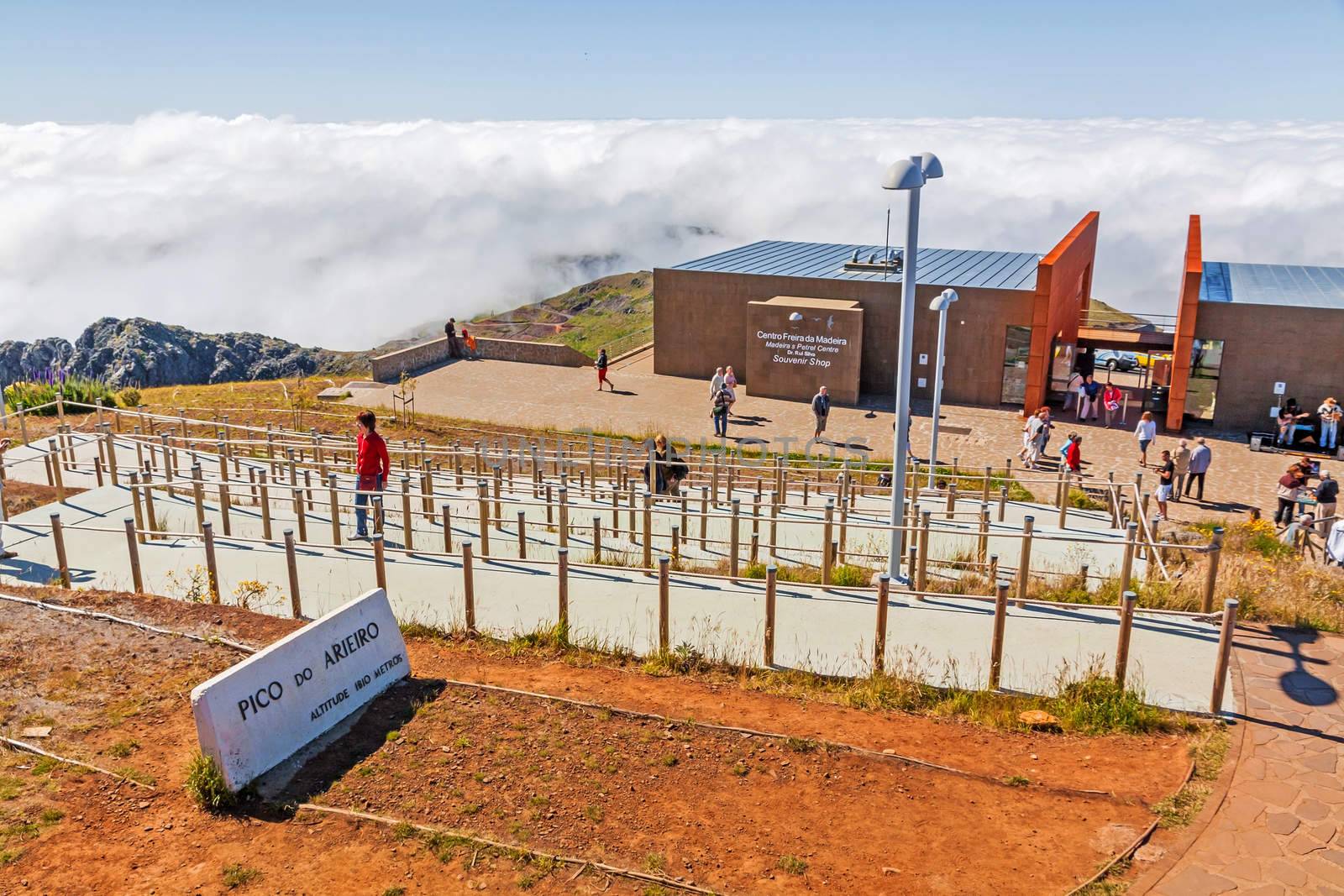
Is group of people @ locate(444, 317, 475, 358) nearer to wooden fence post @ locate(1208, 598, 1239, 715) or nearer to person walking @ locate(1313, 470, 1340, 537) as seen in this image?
person walking @ locate(1313, 470, 1340, 537)

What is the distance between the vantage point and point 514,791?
595 centimetres

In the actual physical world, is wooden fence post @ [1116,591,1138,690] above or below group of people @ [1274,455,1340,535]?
above

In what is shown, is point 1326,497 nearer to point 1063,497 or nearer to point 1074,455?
point 1074,455

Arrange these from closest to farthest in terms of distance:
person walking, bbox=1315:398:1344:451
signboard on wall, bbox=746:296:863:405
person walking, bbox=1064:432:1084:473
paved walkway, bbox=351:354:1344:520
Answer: person walking, bbox=1064:432:1084:473 → paved walkway, bbox=351:354:1344:520 → person walking, bbox=1315:398:1344:451 → signboard on wall, bbox=746:296:863:405

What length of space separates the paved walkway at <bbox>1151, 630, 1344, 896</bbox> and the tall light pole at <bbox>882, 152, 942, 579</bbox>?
3.06 meters

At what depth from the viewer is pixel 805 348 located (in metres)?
26.9

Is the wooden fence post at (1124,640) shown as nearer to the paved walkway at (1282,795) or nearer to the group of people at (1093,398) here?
the paved walkway at (1282,795)

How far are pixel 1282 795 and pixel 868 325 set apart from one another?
22.2 metres

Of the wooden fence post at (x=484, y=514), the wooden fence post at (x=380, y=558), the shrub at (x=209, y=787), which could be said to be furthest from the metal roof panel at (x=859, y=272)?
the shrub at (x=209, y=787)

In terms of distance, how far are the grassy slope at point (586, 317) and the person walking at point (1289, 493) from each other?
6213 cm

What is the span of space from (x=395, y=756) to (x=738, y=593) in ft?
12.6

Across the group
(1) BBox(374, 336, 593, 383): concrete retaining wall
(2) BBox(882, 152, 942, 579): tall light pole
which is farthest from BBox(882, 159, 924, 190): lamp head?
(1) BBox(374, 336, 593, 383): concrete retaining wall

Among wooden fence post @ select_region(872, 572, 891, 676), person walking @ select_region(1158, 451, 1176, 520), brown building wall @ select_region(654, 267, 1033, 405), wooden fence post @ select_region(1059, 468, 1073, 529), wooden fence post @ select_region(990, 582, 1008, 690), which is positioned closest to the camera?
wooden fence post @ select_region(990, 582, 1008, 690)

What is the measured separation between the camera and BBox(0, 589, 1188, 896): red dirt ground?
5285 millimetres
